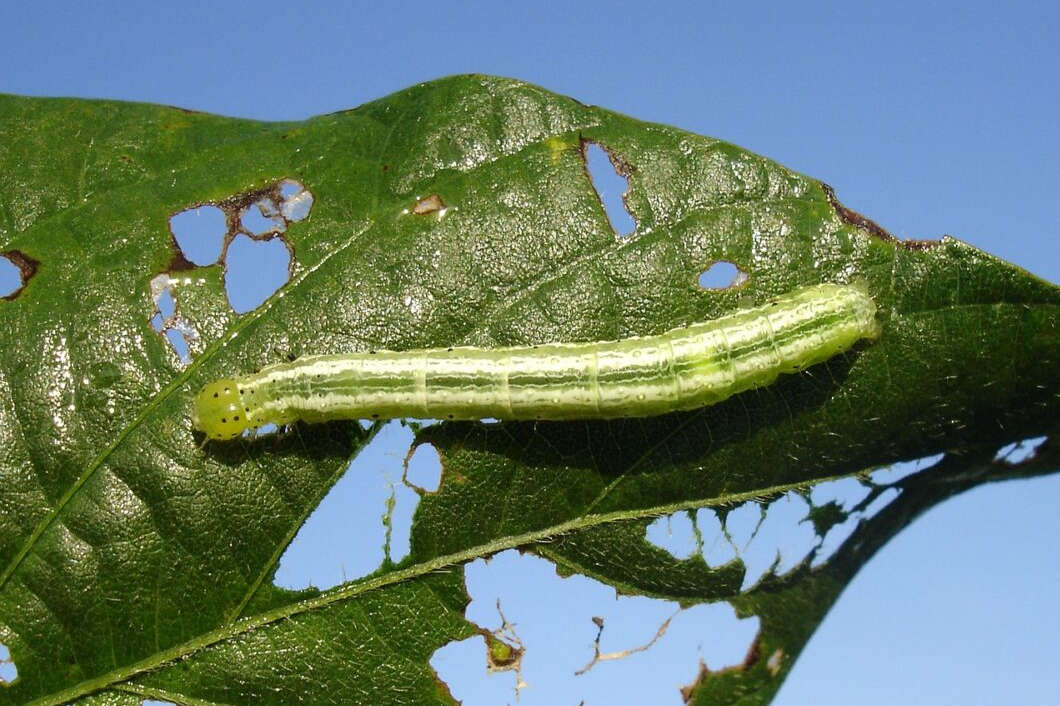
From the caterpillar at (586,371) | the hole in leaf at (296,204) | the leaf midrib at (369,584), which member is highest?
the hole in leaf at (296,204)

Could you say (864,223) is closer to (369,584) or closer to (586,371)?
(586,371)

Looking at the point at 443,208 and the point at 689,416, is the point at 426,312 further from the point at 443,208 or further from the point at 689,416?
the point at 689,416

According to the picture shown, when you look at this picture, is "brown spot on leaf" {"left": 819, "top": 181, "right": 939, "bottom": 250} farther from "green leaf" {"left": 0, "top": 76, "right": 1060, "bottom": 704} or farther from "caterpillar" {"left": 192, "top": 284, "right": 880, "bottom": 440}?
"caterpillar" {"left": 192, "top": 284, "right": 880, "bottom": 440}

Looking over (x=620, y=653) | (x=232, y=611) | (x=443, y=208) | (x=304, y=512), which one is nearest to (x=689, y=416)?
(x=620, y=653)

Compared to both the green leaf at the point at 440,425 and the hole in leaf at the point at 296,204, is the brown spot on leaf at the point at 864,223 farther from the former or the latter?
the hole in leaf at the point at 296,204

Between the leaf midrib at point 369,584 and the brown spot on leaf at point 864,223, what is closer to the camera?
the leaf midrib at point 369,584

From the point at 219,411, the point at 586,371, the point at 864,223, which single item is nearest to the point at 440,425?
the point at 586,371

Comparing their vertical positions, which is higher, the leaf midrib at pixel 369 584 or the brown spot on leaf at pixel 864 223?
the brown spot on leaf at pixel 864 223

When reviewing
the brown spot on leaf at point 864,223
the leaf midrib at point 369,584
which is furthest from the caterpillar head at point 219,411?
the brown spot on leaf at point 864,223
